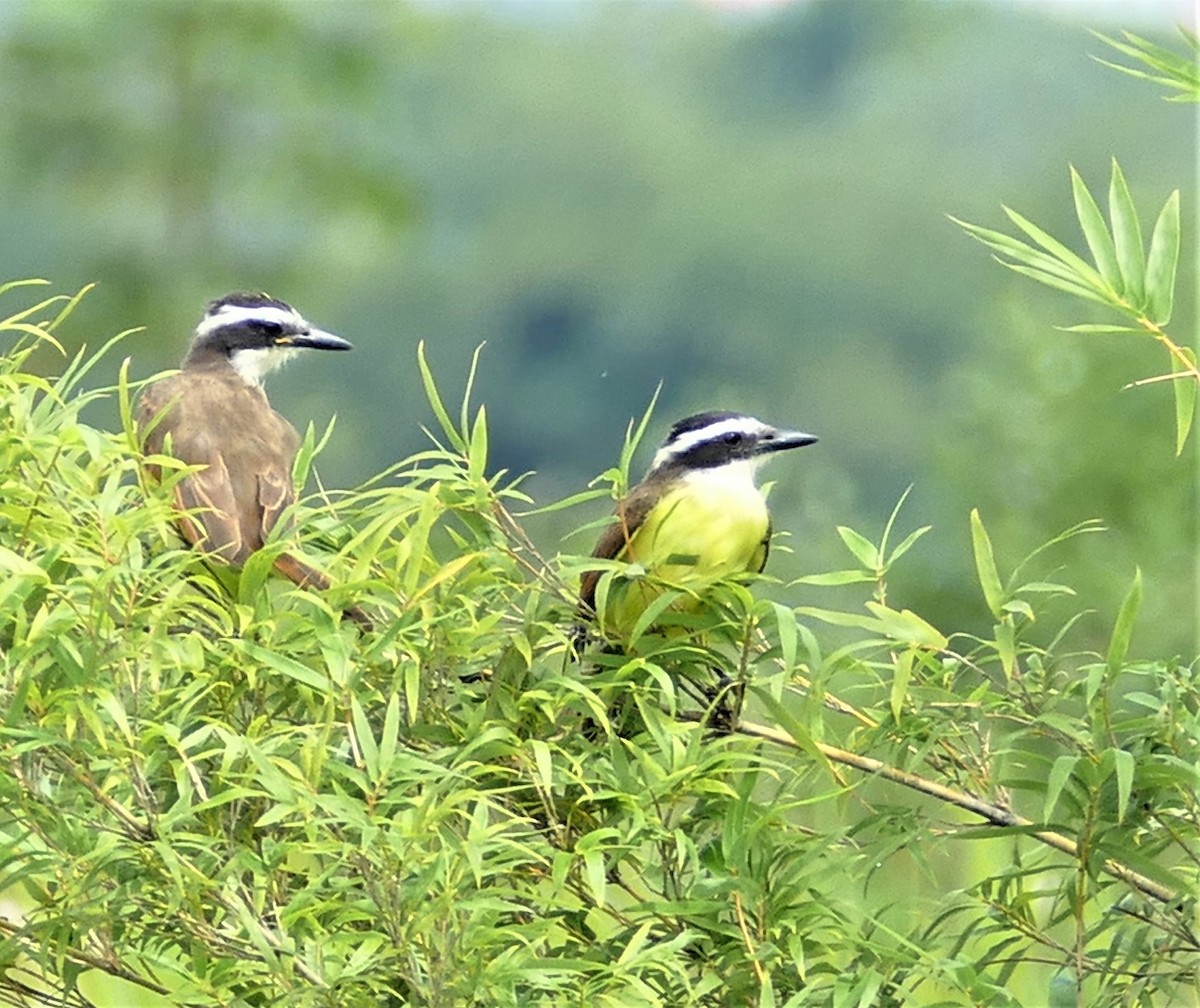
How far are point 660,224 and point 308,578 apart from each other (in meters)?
46.5

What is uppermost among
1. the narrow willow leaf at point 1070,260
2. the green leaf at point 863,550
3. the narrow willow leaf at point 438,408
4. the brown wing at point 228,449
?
the narrow willow leaf at point 1070,260

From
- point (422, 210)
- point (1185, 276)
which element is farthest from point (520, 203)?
point (1185, 276)

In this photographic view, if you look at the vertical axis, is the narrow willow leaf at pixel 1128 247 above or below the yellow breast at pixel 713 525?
above

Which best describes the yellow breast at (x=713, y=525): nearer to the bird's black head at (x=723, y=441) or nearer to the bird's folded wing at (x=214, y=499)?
the bird's black head at (x=723, y=441)

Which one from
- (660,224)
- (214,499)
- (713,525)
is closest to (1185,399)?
(713,525)

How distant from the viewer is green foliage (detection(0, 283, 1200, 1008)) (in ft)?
6.08

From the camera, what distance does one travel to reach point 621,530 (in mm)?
2809

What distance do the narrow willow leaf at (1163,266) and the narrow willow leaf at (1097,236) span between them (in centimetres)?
3

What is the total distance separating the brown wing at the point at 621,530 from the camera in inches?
93.6

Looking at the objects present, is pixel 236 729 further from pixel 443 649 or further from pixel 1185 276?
pixel 1185 276

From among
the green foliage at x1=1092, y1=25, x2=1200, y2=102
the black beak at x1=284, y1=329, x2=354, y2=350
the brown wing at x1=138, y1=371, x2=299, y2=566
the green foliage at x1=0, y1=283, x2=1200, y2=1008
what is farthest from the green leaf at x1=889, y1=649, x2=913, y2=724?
the black beak at x1=284, y1=329, x2=354, y2=350

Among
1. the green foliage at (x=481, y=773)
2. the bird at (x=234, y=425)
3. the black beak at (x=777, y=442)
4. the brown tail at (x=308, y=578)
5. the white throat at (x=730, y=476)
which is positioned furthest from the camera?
the black beak at (x=777, y=442)

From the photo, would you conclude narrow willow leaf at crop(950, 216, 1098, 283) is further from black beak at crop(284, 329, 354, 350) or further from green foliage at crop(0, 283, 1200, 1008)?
black beak at crop(284, 329, 354, 350)

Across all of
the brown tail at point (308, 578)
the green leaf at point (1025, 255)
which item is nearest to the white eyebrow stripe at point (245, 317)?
the brown tail at point (308, 578)
